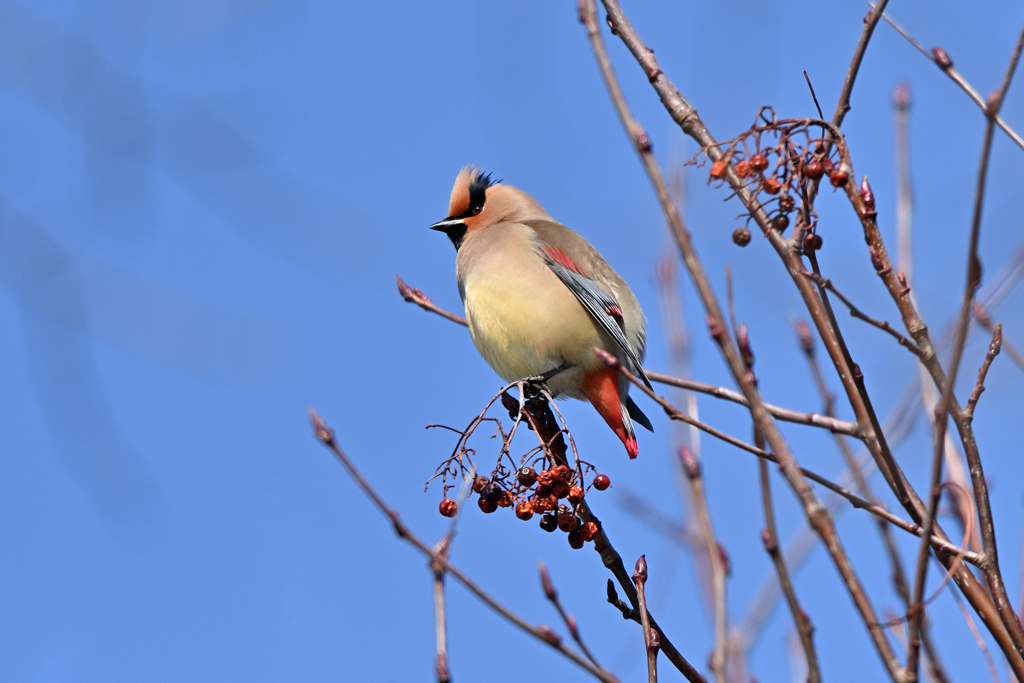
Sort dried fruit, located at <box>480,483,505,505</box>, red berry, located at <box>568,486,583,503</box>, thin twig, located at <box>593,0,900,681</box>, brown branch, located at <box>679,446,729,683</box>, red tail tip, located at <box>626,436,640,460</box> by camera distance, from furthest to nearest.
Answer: red tail tip, located at <box>626,436,640,460</box>
dried fruit, located at <box>480,483,505,505</box>
red berry, located at <box>568,486,583,503</box>
brown branch, located at <box>679,446,729,683</box>
thin twig, located at <box>593,0,900,681</box>

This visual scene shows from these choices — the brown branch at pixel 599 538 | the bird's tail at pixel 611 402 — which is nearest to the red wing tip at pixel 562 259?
the bird's tail at pixel 611 402

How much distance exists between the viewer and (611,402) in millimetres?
3863

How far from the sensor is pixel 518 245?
13.9 feet

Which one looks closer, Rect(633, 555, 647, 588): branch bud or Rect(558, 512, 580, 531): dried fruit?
Rect(633, 555, 647, 588): branch bud

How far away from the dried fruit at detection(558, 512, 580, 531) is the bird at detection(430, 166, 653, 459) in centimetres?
118

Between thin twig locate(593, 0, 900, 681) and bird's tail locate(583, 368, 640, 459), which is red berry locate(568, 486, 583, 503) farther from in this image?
bird's tail locate(583, 368, 640, 459)

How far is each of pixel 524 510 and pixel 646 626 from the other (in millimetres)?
646

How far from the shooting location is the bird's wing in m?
3.96

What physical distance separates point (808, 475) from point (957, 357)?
0.57 metres

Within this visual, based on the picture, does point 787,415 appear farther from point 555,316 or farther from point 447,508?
point 555,316

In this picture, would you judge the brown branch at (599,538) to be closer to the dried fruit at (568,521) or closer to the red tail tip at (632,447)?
the dried fruit at (568,521)

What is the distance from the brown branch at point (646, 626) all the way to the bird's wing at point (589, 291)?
1.63 m

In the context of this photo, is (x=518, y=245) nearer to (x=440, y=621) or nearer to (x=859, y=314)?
(x=859, y=314)

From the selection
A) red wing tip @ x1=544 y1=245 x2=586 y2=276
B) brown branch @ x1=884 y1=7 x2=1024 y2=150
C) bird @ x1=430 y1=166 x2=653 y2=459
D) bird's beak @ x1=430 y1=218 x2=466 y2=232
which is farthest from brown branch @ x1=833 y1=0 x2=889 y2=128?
bird's beak @ x1=430 y1=218 x2=466 y2=232
